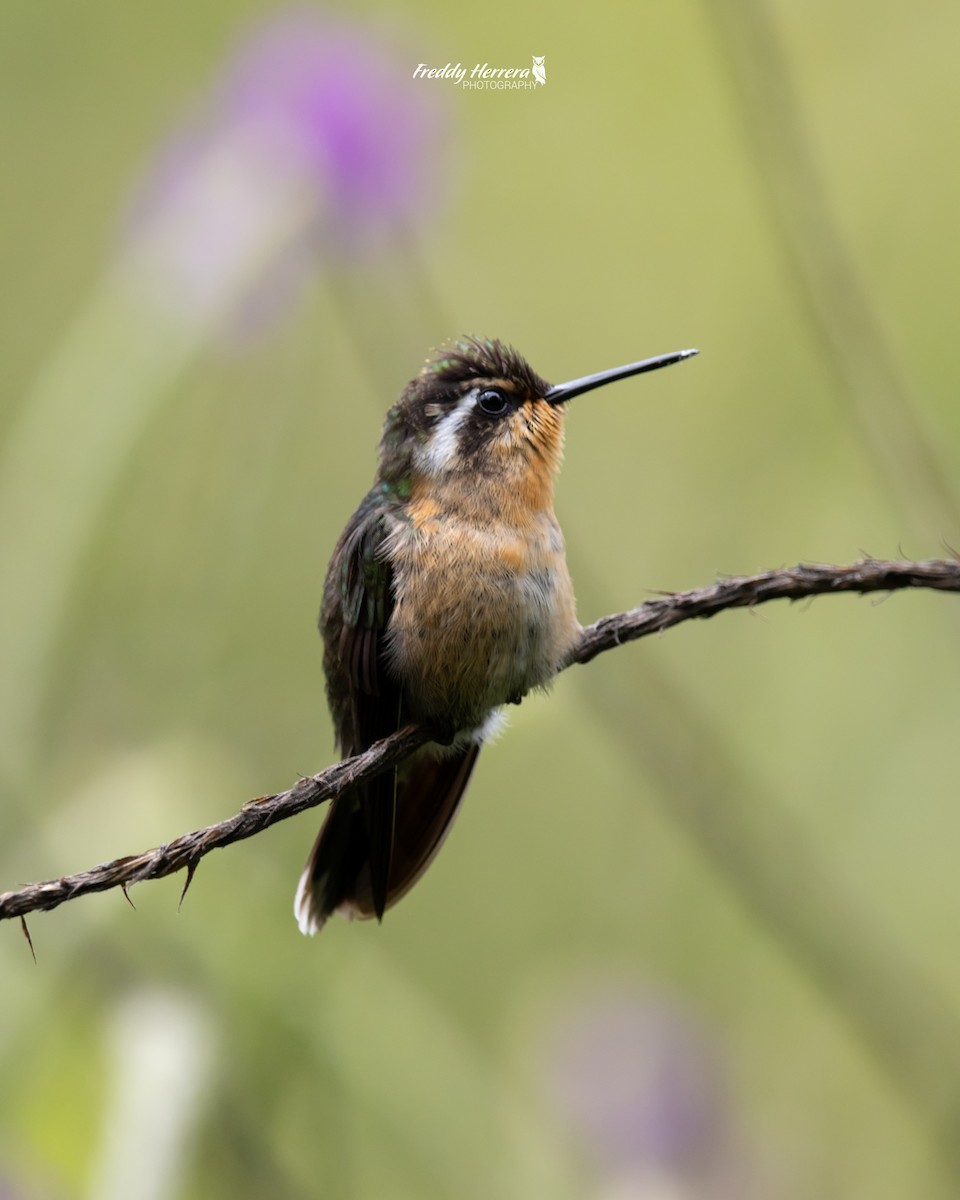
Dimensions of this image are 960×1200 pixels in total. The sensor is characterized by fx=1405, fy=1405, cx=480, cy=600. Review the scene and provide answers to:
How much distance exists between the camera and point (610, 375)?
10.3 ft

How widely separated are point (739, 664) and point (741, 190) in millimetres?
3673

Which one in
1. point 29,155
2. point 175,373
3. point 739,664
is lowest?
point 739,664

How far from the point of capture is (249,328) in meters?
4.42

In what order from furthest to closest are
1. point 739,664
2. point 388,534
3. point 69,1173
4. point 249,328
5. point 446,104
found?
point 446,104 → point 739,664 → point 249,328 → point 388,534 → point 69,1173

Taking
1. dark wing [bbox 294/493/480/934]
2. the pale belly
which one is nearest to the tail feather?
dark wing [bbox 294/493/480/934]

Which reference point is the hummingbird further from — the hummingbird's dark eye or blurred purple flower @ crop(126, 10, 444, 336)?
blurred purple flower @ crop(126, 10, 444, 336)

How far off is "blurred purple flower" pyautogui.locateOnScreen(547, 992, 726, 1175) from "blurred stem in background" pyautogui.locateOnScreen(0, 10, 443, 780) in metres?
1.85

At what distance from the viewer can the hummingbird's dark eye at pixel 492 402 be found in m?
3.37

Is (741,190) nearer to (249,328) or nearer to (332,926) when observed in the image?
(249,328)

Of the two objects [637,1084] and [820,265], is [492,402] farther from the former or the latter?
[637,1084]

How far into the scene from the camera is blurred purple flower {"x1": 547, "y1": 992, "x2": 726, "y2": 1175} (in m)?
3.99

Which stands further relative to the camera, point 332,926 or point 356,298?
point 356,298

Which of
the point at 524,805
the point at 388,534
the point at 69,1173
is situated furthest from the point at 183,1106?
the point at 524,805

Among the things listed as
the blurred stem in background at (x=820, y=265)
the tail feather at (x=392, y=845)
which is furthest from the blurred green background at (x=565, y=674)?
the tail feather at (x=392, y=845)
